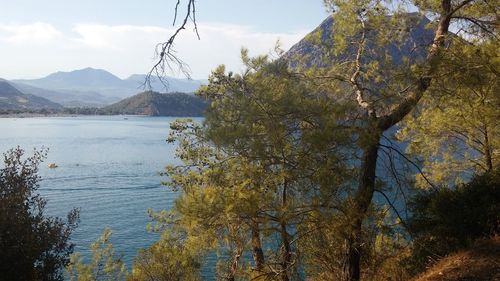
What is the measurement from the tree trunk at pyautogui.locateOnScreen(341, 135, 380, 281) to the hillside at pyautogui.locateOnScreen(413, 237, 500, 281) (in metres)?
1.30

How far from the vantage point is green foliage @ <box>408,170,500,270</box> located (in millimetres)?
7375

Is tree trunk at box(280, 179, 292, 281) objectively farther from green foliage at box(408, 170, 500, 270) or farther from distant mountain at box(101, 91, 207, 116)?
distant mountain at box(101, 91, 207, 116)

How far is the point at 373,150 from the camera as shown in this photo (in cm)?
749

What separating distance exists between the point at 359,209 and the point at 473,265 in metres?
1.91

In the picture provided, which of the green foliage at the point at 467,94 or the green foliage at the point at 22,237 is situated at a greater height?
the green foliage at the point at 467,94

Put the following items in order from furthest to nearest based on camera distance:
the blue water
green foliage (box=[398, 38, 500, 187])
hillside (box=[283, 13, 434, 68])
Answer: the blue water
hillside (box=[283, 13, 434, 68])
green foliage (box=[398, 38, 500, 187])

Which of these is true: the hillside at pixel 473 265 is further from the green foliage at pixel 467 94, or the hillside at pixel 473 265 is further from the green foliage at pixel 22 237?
the green foliage at pixel 22 237

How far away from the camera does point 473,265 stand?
20.7ft

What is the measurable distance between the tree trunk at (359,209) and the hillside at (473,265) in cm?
130

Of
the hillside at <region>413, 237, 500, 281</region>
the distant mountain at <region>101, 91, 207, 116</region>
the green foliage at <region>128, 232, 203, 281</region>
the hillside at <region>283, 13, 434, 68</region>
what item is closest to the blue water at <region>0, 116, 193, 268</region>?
the green foliage at <region>128, 232, 203, 281</region>

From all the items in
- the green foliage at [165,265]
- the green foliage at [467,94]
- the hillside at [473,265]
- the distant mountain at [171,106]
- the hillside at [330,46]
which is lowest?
the green foliage at [165,265]

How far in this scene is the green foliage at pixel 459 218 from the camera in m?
7.38

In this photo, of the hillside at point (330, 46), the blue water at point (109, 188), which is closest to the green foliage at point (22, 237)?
the hillside at point (330, 46)

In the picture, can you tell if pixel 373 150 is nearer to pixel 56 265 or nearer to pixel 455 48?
pixel 455 48
